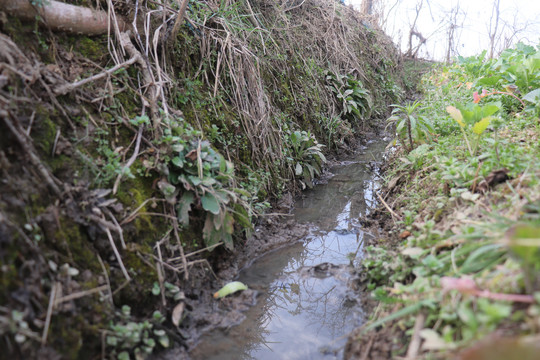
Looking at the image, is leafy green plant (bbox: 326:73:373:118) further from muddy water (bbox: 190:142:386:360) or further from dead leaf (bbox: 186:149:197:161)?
dead leaf (bbox: 186:149:197:161)

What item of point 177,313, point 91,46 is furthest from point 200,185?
point 91,46

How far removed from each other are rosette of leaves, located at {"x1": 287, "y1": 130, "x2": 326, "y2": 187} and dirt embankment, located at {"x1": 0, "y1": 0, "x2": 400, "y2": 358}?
133 mm

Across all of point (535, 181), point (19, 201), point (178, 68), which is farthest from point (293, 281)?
point (178, 68)

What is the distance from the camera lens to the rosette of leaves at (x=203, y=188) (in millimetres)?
2176

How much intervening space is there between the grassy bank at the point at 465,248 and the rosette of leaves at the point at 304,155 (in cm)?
91

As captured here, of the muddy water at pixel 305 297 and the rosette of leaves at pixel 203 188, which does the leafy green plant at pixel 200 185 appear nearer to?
the rosette of leaves at pixel 203 188

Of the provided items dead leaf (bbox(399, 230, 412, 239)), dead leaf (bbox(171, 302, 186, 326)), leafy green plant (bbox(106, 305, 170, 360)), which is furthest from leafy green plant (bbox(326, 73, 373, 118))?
leafy green plant (bbox(106, 305, 170, 360))

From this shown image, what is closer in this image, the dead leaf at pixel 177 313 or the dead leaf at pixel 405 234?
the dead leaf at pixel 177 313

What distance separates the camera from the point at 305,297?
7.60 feet

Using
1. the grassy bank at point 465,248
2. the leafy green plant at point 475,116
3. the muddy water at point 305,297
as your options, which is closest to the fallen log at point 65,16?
the muddy water at point 305,297

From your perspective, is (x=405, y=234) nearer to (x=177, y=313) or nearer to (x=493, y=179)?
(x=493, y=179)

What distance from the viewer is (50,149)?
69.6 inches

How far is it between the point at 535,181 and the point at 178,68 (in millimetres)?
2539

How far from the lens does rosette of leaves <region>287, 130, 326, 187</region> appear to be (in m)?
3.89
